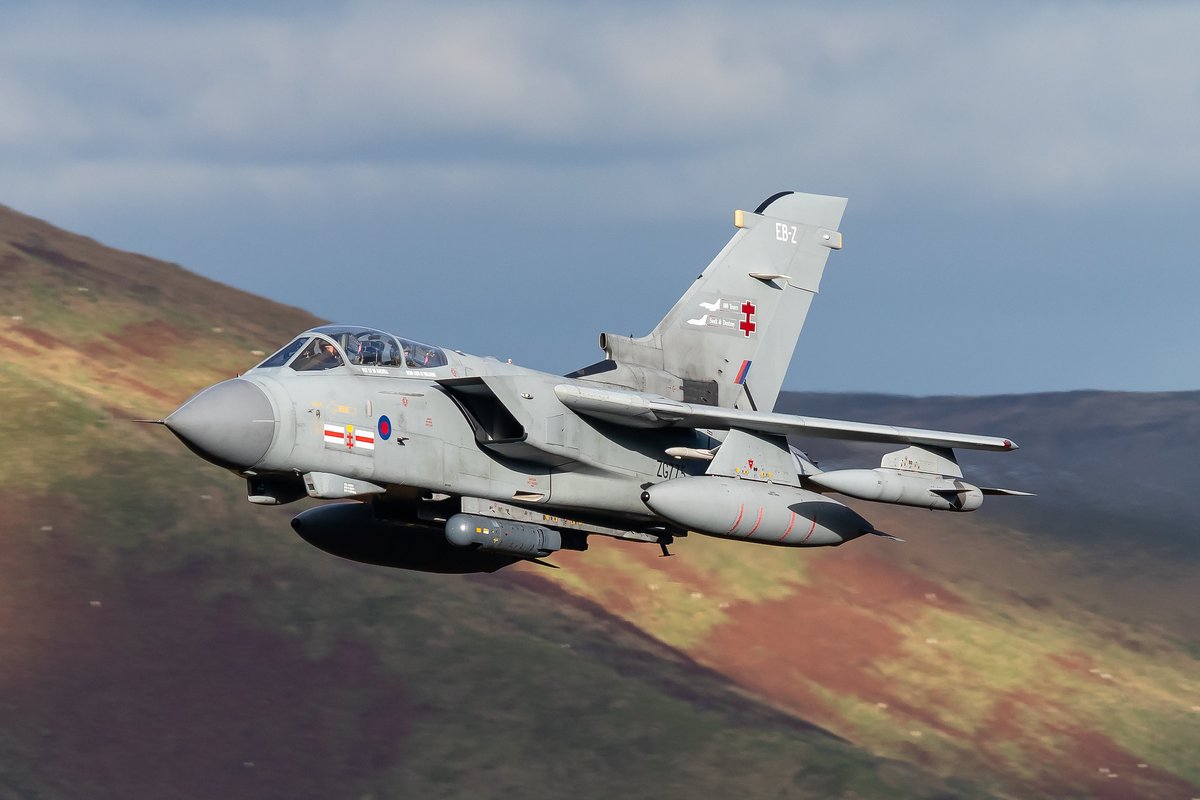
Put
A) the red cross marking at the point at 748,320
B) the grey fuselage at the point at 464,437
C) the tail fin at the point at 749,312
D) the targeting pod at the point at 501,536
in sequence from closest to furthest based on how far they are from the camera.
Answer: the grey fuselage at the point at 464,437 < the targeting pod at the point at 501,536 < the tail fin at the point at 749,312 < the red cross marking at the point at 748,320

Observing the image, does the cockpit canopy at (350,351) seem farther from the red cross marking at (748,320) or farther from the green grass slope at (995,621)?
the green grass slope at (995,621)

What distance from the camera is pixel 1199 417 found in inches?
1813

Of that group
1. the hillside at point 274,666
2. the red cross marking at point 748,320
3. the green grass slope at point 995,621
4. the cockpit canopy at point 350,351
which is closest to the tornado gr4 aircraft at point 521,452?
the cockpit canopy at point 350,351

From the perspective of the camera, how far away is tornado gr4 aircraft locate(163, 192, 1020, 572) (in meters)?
20.8

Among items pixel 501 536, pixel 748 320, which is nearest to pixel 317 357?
pixel 501 536

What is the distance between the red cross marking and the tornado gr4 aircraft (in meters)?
0.91

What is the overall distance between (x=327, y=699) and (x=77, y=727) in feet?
17.3

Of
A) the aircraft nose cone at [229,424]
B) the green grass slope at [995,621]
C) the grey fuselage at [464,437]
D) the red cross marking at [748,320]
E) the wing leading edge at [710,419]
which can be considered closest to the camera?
the aircraft nose cone at [229,424]

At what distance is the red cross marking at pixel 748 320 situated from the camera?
26969 mm

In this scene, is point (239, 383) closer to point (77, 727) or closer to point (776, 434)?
point (776, 434)

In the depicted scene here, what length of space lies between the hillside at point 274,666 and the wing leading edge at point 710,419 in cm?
1294

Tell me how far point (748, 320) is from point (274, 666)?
15539mm

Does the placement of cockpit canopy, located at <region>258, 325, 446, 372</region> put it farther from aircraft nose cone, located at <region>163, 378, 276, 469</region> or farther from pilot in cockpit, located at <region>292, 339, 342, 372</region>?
aircraft nose cone, located at <region>163, 378, 276, 469</region>

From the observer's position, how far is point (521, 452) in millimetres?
22344
